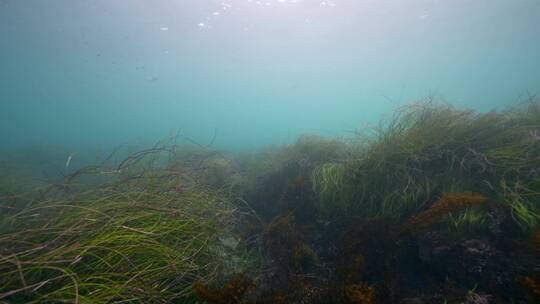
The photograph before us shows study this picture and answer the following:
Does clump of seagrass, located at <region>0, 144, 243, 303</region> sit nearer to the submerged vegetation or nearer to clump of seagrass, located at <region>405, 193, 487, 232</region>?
the submerged vegetation

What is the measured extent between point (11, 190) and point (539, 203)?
9118mm

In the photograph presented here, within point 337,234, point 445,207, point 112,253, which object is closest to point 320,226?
point 337,234

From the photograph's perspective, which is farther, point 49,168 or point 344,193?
point 49,168

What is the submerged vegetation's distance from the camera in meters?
2.08

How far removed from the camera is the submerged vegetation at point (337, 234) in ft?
6.81

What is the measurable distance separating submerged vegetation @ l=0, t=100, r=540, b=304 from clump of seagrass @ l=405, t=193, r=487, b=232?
0.01 m

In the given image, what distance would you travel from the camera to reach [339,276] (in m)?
2.44

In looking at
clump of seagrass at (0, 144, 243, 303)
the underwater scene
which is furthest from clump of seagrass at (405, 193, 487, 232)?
clump of seagrass at (0, 144, 243, 303)

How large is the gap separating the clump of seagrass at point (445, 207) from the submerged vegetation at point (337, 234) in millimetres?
13

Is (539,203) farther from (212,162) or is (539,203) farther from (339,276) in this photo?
(212,162)

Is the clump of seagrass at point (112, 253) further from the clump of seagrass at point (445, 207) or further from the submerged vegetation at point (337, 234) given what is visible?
the clump of seagrass at point (445, 207)

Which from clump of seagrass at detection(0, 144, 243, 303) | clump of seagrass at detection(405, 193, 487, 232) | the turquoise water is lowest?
clump of seagrass at detection(0, 144, 243, 303)

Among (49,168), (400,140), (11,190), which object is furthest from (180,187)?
(49,168)

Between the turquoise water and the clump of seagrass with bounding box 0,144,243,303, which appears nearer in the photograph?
the clump of seagrass with bounding box 0,144,243,303
